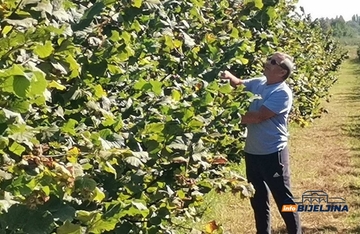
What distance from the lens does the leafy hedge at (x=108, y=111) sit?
1.78 metres

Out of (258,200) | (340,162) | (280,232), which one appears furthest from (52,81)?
(340,162)

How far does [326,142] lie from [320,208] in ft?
18.2

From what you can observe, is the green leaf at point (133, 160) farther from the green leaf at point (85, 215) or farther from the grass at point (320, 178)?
the grass at point (320, 178)

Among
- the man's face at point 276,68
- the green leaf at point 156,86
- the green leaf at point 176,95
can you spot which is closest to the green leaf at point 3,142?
the green leaf at point 156,86

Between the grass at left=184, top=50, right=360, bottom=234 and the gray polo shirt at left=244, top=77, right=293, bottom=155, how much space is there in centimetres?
94

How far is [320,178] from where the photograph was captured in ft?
29.7

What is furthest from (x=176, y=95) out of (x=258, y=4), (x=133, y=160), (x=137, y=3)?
(x=258, y=4)

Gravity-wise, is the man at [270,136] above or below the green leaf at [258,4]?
below

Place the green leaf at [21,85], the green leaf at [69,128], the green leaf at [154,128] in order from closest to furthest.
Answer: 1. the green leaf at [21,85]
2. the green leaf at [69,128]
3. the green leaf at [154,128]

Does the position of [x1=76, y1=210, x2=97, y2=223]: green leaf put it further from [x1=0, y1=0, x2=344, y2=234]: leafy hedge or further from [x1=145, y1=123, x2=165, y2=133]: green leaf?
[x1=145, y1=123, x2=165, y2=133]: green leaf

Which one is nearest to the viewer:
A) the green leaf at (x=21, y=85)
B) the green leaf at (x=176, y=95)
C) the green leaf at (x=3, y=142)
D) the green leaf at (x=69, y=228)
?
the green leaf at (x=21, y=85)

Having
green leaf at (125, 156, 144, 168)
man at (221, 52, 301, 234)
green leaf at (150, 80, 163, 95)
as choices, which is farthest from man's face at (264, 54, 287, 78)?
green leaf at (125, 156, 144, 168)

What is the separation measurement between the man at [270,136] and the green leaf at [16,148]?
3193 mm

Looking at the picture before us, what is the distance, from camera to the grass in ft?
21.8
